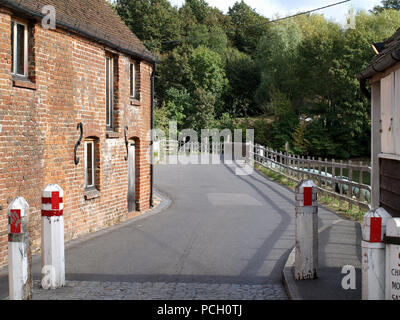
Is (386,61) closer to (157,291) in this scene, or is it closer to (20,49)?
(157,291)

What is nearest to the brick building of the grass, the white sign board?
the grass

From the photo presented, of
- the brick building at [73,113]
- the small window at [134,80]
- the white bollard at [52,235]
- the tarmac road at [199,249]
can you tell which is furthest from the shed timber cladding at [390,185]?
the small window at [134,80]

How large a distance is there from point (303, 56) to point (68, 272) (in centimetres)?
5555

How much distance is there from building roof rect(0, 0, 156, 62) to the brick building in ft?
0.08

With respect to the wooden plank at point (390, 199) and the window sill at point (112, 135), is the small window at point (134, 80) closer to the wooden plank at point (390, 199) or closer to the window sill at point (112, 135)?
the window sill at point (112, 135)

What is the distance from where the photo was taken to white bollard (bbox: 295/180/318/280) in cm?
684

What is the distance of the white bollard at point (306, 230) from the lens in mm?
6840

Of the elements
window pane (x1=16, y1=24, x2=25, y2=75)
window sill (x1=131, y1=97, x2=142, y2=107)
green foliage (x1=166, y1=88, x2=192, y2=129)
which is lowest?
window sill (x1=131, y1=97, x2=142, y2=107)

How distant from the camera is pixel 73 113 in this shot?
1116 centimetres

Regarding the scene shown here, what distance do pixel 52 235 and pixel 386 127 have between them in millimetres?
6166

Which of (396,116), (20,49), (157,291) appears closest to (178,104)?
(20,49)

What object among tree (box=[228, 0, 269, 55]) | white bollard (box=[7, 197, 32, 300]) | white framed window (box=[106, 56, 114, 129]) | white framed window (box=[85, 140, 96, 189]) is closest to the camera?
white bollard (box=[7, 197, 32, 300])

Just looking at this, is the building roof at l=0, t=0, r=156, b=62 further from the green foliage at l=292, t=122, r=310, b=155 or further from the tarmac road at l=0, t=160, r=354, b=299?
the green foliage at l=292, t=122, r=310, b=155

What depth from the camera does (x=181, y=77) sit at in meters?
65.9
